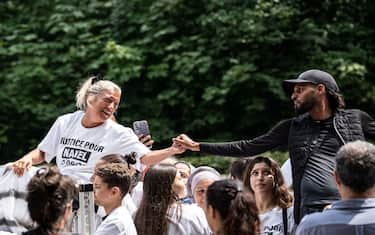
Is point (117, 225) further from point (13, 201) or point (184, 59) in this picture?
point (184, 59)

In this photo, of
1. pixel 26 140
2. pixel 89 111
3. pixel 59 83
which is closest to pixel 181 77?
pixel 59 83

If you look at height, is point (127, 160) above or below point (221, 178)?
above

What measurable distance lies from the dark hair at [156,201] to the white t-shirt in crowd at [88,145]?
0.96 metres

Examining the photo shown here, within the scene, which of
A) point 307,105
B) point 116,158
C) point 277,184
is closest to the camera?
point 116,158

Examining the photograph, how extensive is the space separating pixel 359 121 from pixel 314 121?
0.28m

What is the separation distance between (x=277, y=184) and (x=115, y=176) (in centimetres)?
135

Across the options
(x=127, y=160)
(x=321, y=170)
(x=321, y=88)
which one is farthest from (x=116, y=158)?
(x=321, y=88)

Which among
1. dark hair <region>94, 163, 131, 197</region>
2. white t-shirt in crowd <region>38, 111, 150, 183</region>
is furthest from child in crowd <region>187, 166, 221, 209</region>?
dark hair <region>94, 163, 131, 197</region>

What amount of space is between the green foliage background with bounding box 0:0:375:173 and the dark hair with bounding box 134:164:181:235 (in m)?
6.89

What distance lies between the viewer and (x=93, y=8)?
12.5 m

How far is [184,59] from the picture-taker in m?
11.9

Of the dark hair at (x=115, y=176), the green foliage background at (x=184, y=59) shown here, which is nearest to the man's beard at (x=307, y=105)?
the dark hair at (x=115, y=176)

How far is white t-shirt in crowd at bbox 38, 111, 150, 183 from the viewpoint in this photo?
5.67 metres

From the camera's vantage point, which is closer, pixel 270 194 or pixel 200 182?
pixel 270 194
